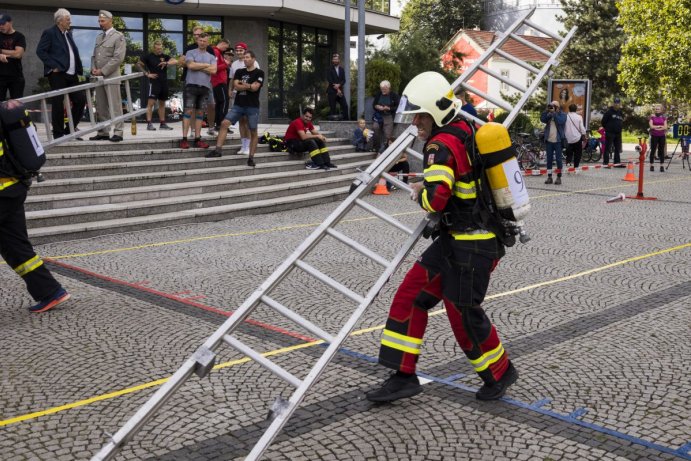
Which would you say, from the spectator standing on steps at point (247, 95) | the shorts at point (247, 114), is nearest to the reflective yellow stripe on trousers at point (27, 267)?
the spectator standing on steps at point (247, 95)

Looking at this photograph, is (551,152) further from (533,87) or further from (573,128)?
(533,87)

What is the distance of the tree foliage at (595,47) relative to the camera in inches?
1650

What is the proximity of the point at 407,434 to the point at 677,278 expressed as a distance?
498cm

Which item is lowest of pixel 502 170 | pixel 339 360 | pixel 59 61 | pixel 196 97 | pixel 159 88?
pixel 339 360

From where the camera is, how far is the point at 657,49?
31344 millimetres

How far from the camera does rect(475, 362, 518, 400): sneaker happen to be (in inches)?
183

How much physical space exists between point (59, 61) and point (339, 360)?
8.97 meters

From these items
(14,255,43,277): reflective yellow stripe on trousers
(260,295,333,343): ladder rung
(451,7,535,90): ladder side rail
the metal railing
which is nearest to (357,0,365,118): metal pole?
the metal railing

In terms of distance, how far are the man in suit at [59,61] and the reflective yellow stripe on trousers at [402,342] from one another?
9.41 metres

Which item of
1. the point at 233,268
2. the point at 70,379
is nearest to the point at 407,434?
the point at 70,379

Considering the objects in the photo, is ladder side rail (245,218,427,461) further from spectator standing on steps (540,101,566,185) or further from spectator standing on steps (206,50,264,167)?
spectator standing on steps (540,101,566,185)

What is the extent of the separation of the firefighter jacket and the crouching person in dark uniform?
3.64 metres

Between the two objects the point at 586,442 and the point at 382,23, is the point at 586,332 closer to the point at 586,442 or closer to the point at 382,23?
the point at 586,442

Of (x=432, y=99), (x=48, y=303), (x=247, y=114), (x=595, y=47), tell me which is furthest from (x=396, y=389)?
(x=595, y=47)
